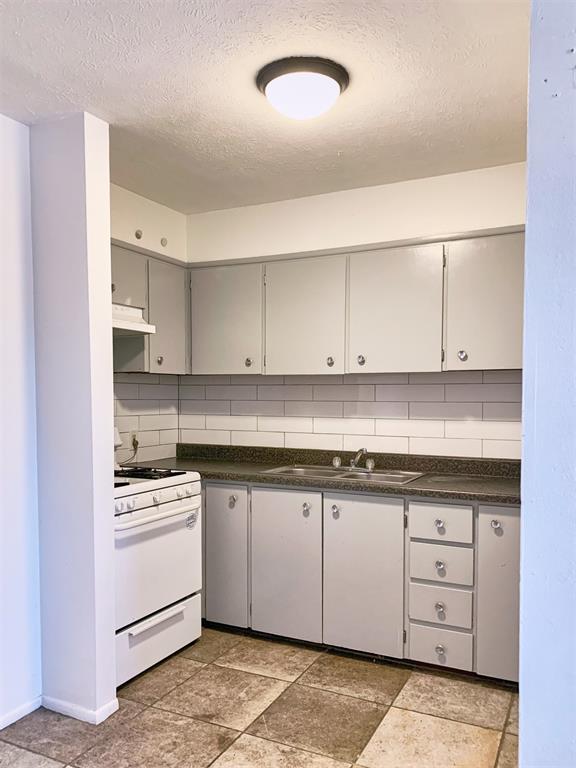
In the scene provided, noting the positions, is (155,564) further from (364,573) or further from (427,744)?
(427,744)

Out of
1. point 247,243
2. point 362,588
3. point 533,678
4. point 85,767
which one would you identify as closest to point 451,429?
point 362,588

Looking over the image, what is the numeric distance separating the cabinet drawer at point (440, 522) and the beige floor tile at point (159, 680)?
4.11ft

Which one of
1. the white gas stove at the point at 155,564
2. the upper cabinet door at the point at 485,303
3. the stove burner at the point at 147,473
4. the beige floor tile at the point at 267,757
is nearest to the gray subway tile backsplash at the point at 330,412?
the upper cabinet door at the point at 485,303

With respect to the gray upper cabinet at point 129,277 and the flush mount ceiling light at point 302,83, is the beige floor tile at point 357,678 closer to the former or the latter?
the gray upper cabinet at point 129,277

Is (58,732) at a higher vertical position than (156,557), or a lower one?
lower

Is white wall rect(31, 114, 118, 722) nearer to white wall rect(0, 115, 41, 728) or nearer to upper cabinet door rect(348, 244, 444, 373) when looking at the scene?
white wall rect(0, 115, 41, 728)

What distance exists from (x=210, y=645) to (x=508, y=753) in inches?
61.0

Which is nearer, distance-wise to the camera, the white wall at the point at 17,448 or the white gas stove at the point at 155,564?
the white wall at the point at 17,448

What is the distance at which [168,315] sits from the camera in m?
3.57

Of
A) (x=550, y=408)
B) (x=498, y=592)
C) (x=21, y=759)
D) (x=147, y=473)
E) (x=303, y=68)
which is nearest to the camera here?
(x=550, y=408)

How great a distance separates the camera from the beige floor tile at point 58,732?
220 centimetres

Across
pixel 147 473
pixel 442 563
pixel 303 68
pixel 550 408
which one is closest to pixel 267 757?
pixel 442 563

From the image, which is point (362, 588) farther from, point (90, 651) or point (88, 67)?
point (88, 67)

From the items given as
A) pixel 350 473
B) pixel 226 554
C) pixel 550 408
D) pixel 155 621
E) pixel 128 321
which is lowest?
pixel 155 621
